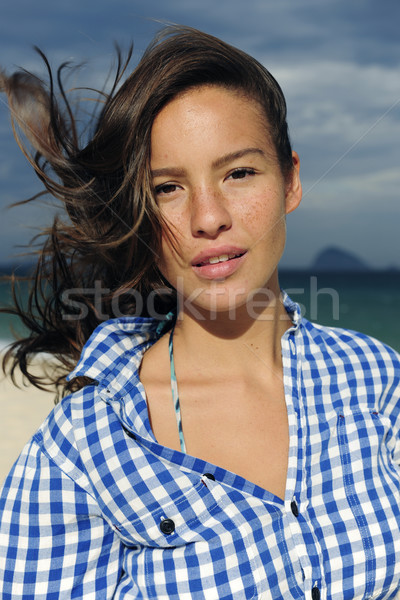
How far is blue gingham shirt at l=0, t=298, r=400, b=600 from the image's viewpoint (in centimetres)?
163

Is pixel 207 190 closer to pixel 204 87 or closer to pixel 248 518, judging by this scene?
pixel 204 87

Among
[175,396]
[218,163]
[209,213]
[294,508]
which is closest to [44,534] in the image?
[175,396]

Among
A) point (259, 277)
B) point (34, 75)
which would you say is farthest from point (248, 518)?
point (34, 75)

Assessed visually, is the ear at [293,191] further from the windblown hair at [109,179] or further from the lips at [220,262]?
the lips at [220,262]

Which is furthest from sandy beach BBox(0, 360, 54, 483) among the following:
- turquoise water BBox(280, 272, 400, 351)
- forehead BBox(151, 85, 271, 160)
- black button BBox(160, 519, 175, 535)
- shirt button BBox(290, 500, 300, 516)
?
turquoise water BBox(280, 272, 400, 351)

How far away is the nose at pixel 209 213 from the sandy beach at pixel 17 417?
404 cm

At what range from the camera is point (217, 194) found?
185 cm

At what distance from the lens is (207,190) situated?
183 cm

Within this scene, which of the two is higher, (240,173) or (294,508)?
(240,173)

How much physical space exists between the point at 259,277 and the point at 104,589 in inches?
40.0

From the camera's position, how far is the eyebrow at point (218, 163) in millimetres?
1828

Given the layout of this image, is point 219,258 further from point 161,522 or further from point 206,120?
point 161,522

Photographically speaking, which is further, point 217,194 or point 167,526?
point 217,194

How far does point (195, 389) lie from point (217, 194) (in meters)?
0.65
